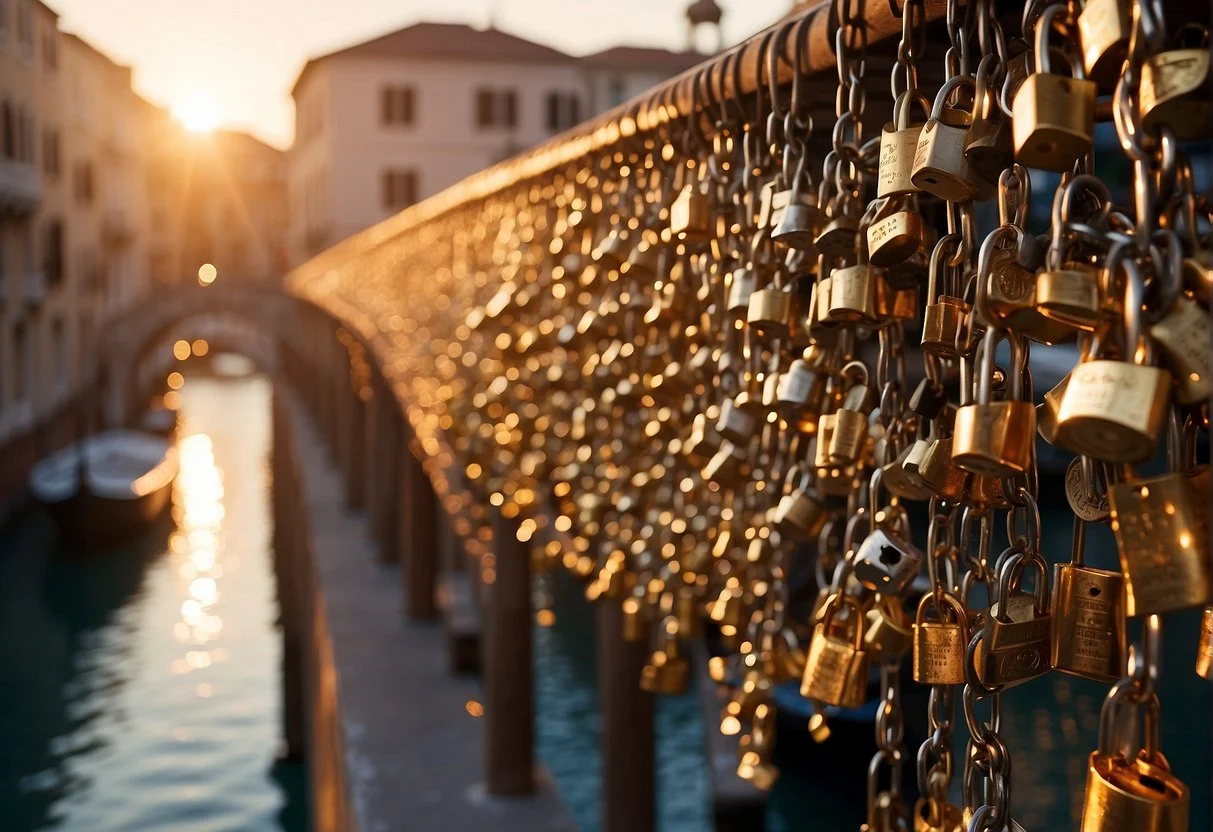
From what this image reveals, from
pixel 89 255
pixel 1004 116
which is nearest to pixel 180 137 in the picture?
pixel 89 255

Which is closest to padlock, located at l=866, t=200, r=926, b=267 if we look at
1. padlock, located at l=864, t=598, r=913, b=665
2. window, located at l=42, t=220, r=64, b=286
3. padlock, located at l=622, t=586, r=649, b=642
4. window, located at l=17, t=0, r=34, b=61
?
padlock, located at l=864, t=598, r=913, b=665

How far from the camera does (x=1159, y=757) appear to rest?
119 cm

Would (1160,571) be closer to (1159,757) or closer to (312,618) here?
(1159,757)

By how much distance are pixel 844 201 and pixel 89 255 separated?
39.6 m

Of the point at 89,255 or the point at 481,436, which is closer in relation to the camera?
the point at 481,436

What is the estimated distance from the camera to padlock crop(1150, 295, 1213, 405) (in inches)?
42.3

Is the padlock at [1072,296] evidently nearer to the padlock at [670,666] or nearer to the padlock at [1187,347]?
the padlock at [1187,347]

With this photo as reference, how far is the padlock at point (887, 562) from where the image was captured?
1.70 m

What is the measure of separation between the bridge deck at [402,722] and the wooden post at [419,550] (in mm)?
138

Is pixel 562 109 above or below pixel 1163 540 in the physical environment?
above

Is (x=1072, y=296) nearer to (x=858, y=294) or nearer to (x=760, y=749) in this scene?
(x=858, y=294)

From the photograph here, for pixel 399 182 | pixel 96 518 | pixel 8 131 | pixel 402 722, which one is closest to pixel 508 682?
pixel 402 722

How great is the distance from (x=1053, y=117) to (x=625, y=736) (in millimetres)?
3188

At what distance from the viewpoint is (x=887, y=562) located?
5.60 ft
